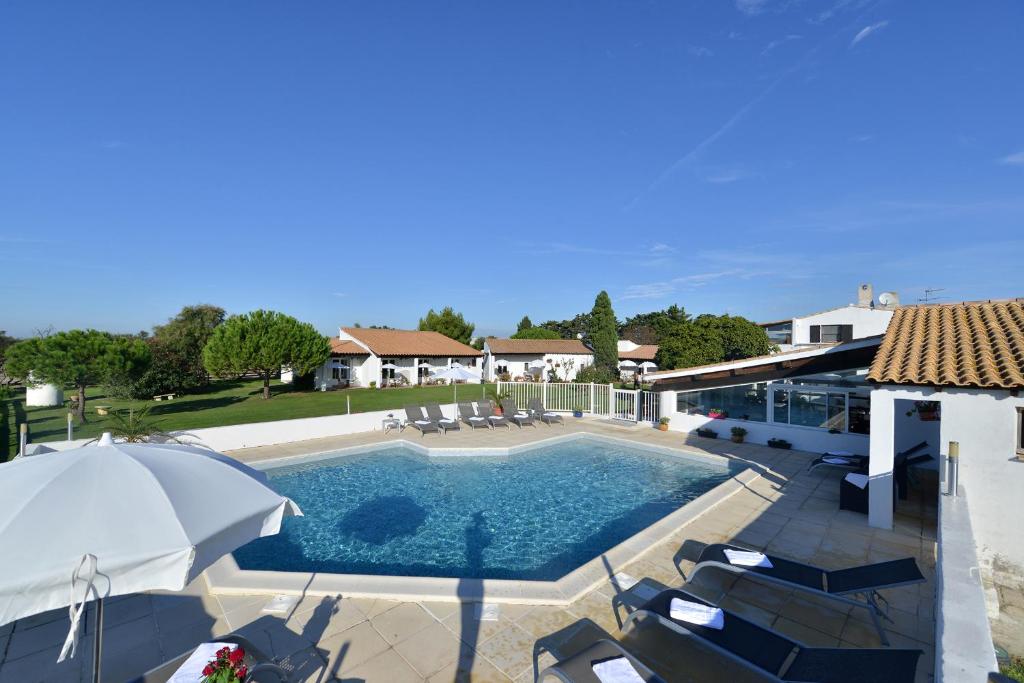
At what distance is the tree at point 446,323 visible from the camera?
198 ft

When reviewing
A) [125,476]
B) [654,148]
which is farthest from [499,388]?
[125,476]

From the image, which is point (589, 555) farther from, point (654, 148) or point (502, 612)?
point (654, 148)

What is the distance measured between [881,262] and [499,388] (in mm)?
22695

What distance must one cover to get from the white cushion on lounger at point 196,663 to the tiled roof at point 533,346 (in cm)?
4500

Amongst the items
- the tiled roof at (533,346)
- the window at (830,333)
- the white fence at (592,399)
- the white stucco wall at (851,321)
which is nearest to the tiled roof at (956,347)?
the white fence at (592,399)

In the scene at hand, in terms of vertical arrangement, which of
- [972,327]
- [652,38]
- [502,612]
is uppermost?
[652,38]

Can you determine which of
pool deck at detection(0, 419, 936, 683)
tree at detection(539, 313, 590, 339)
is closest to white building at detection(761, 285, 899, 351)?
pool deck at detection(0, 419, 936, 683)

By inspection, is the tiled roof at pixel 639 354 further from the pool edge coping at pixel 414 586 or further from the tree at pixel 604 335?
the pool edge coping at pixel 414 586

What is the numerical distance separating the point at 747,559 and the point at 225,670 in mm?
5468

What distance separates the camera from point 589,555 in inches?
303

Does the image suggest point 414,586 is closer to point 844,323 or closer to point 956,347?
point 956,347

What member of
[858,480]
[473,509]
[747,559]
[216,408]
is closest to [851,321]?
[858,480]

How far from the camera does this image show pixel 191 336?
1796 inches

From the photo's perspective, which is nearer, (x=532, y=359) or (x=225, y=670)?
(x=225, y=670)
